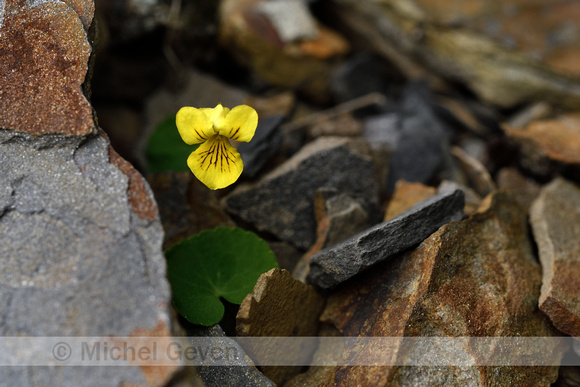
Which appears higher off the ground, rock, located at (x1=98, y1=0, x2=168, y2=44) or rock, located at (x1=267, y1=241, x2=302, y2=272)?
rock, located at (x1=98, y1=0, x2=168, y2=44)

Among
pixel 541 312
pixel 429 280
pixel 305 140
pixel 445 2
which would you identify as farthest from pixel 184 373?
pixel 445 2

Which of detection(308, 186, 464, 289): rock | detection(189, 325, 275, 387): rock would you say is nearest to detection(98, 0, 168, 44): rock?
detection(308, 186, 464, 289): rock

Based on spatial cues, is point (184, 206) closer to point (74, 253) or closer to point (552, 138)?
point (74, 253)

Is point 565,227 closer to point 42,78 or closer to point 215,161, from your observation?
point 215,161

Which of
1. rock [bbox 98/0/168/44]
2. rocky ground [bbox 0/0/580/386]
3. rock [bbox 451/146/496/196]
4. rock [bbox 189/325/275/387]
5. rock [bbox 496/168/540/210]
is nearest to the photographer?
rocky ground [bbox 0/0/580/386]

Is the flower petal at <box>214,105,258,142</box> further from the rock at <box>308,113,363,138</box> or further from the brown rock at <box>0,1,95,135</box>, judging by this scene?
the rock at <box>308,113,363,138</box>

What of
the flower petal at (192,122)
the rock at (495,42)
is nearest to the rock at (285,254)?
the flower petal at (192,122)
